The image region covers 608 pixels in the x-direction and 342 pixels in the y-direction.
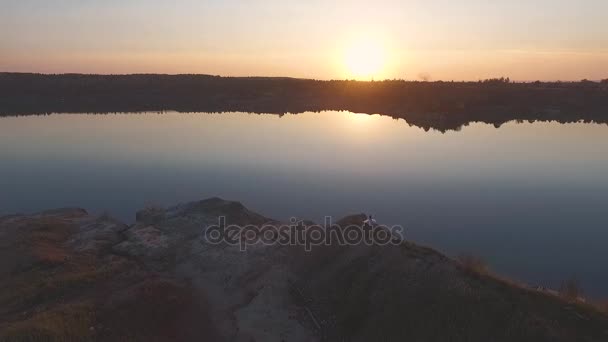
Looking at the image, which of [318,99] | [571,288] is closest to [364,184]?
[571,288]

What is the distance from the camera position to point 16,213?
82.2ft

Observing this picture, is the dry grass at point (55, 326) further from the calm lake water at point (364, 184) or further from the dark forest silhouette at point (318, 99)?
the dark forest silhouette at point (318, 99)

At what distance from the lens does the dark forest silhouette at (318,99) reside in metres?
72.5

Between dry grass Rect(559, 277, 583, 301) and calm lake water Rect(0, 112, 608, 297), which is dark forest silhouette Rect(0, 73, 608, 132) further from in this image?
dry grass Rect(559, 277, 583, 301)

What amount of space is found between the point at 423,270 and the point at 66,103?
296 feet

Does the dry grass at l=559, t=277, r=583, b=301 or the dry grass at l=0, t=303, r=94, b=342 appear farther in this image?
the dry grass at l=559, t=277, r=583, b=301

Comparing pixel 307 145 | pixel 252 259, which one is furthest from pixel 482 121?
pixel 252 259

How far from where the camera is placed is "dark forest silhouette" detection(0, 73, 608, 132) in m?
72.5

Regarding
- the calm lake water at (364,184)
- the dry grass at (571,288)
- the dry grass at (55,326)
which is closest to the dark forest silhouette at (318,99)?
the calm lake water at (364,184)

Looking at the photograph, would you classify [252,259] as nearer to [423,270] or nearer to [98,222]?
[423,270]

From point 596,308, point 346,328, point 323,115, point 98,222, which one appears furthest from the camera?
point 323,115

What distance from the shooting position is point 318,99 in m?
101

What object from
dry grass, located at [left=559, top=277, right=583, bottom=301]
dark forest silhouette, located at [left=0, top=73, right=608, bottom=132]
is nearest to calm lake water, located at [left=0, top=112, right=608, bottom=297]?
dry grass, located at [left=559, top=277, right=583, bottom=301]

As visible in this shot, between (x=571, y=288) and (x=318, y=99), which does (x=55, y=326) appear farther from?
(x=318, y=99)
